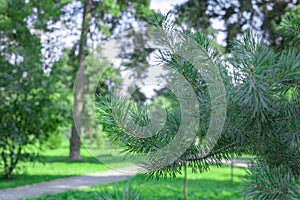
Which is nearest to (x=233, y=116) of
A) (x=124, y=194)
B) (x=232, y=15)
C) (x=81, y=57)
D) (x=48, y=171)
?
(x=124, y=194)

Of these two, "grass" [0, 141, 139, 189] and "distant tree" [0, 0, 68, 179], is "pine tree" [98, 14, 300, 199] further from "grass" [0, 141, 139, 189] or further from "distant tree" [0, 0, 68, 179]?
"distant tree" [0, 0, 68, 179]

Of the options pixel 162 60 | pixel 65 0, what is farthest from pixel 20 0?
pixel 162 60

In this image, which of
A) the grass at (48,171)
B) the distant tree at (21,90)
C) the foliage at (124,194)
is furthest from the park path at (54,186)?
the foliage at (124,194)

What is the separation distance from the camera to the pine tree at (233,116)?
79 centimetres

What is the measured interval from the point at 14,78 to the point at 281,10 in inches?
276

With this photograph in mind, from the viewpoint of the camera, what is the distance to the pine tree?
789 millimetres

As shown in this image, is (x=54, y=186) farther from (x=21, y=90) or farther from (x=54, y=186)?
(x=21, y=90)

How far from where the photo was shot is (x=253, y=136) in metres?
0.90

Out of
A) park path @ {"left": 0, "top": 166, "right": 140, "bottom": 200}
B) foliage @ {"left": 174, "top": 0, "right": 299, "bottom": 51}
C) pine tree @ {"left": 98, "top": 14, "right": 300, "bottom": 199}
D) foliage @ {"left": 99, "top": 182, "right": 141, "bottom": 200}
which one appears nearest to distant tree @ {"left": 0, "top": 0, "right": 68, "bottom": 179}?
park path @ {"left": 0, "top": 166, "right": 140, "bottom": 200}

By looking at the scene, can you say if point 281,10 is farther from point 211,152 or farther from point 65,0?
point 211,152

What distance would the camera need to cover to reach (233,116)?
908 mm

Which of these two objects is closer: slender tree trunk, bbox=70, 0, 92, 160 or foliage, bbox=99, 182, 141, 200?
foliage, bbox=99, 182, 141, 200

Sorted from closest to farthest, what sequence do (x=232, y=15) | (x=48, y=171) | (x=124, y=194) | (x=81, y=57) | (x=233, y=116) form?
(x=124, y=194), (x=233, y=116), (x=232, y=15), (x=48, y=171), (x=81, y=57)

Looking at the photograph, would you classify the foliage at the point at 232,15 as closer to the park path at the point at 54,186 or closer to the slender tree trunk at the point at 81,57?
the park path at the point at 54,186
